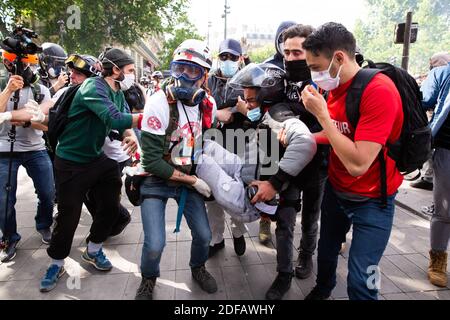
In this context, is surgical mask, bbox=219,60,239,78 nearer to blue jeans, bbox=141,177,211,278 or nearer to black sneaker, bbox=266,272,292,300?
blue jeans, bbox=141,177,211,278

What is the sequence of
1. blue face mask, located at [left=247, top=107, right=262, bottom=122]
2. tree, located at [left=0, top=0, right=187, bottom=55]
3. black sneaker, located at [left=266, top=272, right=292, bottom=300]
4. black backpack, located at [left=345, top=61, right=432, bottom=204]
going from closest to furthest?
1. black backpack, located at [left=345, top=61, right=432, bottom=204]
2. blue face mask, located at [left=247, top=107, right=262, bottom=122]
3. black sneaker, located at [left=266, top=272, right=292, bottom=300]
4. tree, located at [left=0, top=0, right=187, bottom=55]


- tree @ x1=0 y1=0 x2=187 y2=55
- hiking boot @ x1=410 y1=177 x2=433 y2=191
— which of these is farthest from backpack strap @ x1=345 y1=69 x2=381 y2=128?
tree @ x1=0 y1=0 x2=187 y2=55

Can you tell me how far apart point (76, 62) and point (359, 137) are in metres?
2.65

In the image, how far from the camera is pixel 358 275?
74.8 inches

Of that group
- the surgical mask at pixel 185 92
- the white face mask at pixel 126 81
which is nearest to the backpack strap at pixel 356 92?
the surgical mask at pixel 185 92

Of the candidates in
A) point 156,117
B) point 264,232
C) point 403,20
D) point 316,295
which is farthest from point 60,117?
point 403,20

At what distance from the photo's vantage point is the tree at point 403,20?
228 ft

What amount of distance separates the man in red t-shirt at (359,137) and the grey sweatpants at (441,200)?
3.93ft

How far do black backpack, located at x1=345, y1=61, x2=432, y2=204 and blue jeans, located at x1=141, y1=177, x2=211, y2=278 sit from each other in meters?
1.41

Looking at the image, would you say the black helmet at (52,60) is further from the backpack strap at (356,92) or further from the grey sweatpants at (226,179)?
the backpack strap at (356,92)

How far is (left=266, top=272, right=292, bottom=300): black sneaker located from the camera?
265 centimetres
